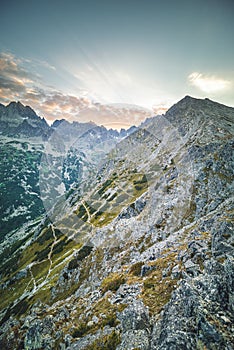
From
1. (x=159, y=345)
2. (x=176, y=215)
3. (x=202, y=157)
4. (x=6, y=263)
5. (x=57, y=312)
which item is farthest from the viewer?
(x=6, y=263)

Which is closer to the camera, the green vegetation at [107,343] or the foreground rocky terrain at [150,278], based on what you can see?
the foreground rocky terrain at [150,278]

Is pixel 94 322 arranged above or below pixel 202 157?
below

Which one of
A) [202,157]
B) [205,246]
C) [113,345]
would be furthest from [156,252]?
[202,157]

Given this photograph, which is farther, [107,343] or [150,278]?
[150,278]

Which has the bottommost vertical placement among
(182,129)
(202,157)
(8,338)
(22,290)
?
(22,290)

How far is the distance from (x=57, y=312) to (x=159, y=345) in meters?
27.9

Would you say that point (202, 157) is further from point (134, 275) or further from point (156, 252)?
point (134, 275)

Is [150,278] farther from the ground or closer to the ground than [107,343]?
closer to the ground

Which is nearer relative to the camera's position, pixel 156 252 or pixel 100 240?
pixel 156 252

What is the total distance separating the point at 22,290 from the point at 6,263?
239 ft

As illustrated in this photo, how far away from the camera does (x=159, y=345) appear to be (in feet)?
65.9

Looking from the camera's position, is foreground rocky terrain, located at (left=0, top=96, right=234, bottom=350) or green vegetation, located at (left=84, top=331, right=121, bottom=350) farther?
green vegetation, located at (left=84, top=331, right=121, bottom=350)

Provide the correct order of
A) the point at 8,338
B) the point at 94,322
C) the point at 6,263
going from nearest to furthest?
1. the point at 94,322
2. the point at 8,338
3. the point at 6,263

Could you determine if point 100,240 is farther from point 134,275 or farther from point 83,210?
point 83,210
